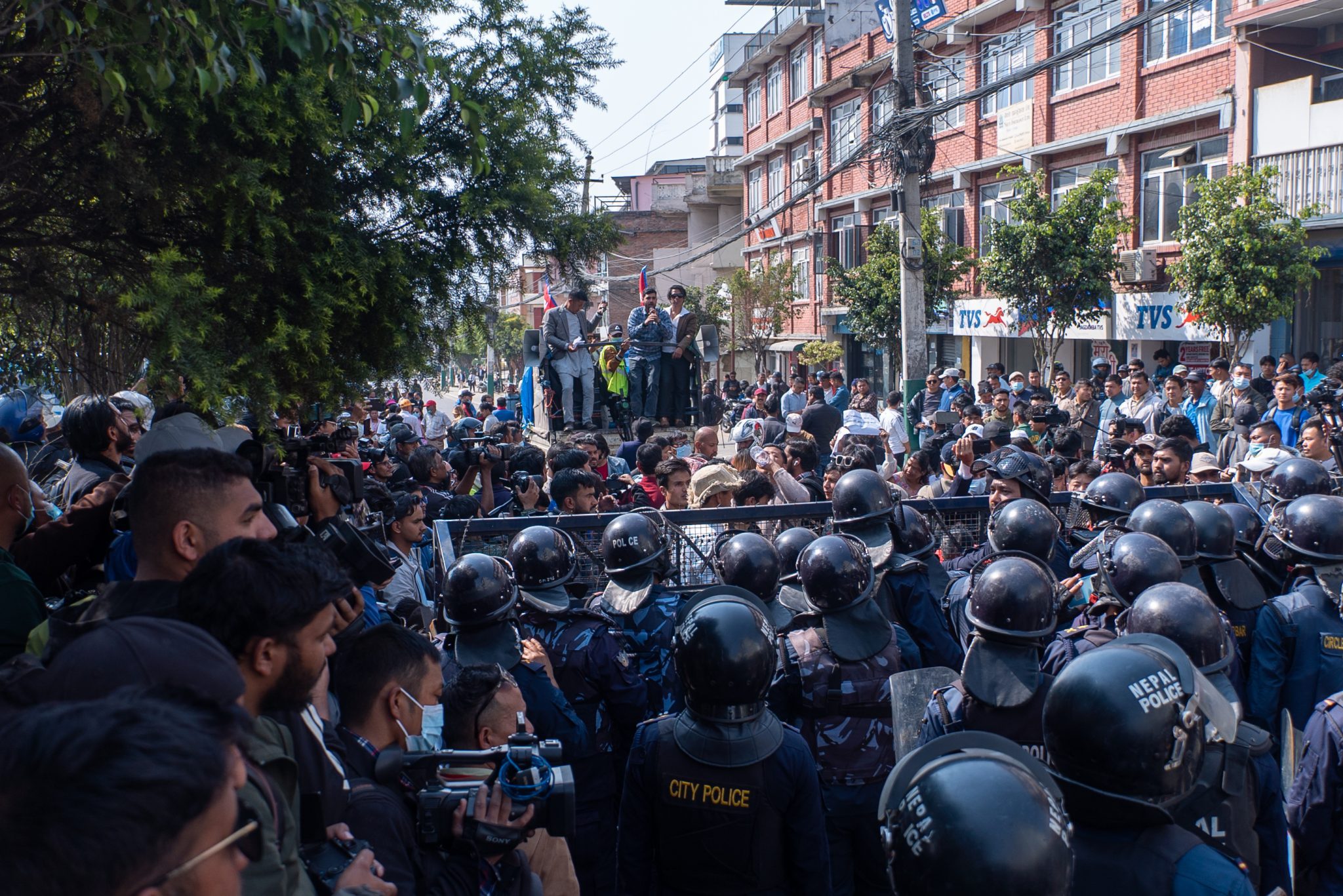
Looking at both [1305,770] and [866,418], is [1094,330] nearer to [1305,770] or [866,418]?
[866,418]

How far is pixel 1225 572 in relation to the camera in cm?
547

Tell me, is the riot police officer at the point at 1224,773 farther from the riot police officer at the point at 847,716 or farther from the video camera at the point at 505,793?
the video camera at the point at 505,793

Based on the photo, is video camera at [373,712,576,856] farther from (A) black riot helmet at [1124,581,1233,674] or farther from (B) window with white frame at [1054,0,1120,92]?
(B) window with white frame at [1054,0,1120,92]

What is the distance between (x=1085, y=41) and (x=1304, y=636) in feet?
67.1

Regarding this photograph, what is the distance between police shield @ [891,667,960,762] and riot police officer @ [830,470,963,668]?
1238 mm

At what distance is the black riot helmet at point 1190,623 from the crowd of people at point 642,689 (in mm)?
12

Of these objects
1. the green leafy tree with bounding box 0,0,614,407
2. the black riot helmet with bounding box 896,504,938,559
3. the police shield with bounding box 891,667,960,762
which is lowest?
the police shield with bounding box 891,667,960,762

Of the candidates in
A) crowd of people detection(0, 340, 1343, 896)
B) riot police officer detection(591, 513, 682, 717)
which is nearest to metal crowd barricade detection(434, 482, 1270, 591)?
crowd of people detection(0, 340, 1343, 896)

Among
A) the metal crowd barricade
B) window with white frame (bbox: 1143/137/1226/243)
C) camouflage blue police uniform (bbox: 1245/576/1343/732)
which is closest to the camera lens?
camouflage blue police uniform (bbox: 1245/576/1343/732)

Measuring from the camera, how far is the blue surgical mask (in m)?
3.14

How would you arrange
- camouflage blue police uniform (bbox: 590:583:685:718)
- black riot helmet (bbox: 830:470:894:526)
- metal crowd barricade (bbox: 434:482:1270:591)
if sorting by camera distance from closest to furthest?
camouflage blue police uniform (bbox: 590:583:685:718), black riot helmet (bbox: 830:470:894:526), metal crowd barricade (bbox: 434:482:1270:591)

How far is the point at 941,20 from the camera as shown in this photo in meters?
27.4

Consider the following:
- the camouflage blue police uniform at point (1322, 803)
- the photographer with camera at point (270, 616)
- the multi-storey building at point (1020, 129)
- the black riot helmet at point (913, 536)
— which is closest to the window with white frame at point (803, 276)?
the multi-storey building at point (1020, 129)

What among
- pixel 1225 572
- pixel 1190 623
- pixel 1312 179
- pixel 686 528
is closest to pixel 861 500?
pixel 686 528
